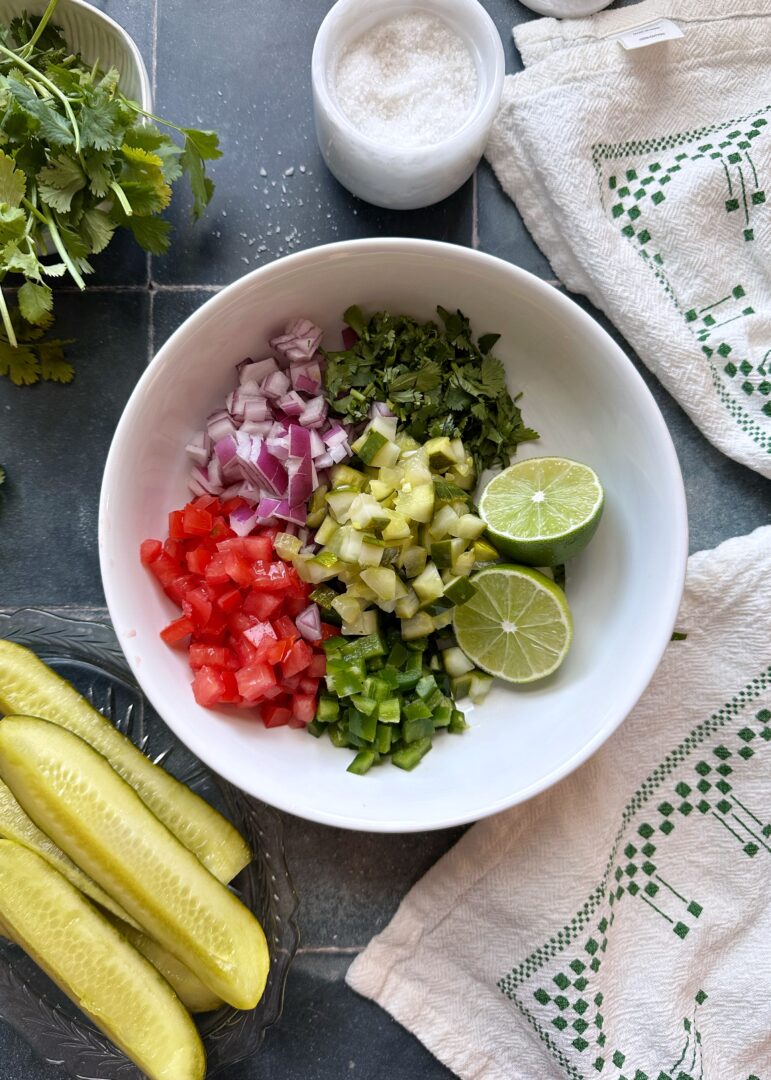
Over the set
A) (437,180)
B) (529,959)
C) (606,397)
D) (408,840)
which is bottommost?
(529,959)

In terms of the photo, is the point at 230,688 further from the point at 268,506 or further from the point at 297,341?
the point at 297,341

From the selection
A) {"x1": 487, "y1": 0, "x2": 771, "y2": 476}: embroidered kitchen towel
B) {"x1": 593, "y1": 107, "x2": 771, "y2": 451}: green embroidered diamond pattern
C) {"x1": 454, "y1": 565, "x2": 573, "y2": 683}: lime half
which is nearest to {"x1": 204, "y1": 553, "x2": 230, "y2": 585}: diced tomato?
{"x1": 454, "y1": 565, "x2": 573, "y2": 683}: lime half

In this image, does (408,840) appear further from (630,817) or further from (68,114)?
(68,114)

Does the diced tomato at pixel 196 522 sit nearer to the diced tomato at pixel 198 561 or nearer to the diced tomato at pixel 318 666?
the diced tomato at pixel 198 561

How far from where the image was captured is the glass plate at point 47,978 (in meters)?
1.64

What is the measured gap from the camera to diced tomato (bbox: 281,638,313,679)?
5.02ft

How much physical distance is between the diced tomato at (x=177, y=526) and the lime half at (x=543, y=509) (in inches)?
21.9

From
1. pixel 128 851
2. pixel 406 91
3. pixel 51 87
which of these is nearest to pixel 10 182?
pixel 51 87

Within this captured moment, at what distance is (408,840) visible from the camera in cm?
179

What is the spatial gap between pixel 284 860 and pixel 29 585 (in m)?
0.78

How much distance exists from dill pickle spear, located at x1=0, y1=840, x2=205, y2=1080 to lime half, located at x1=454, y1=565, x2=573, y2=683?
81cm

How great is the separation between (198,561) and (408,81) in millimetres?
1012

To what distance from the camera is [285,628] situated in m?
1.55

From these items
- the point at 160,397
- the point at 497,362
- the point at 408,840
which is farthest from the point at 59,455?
the point at 408,840
